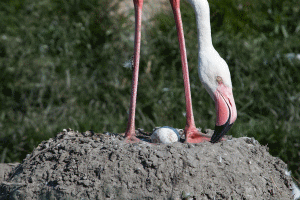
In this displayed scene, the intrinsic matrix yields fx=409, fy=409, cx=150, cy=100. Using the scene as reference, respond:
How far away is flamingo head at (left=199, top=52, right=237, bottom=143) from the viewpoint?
275cm

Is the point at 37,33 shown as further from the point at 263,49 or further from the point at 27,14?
the point at 263,49

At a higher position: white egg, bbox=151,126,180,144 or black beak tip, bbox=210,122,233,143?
black beak tip, bbox=210,122,233,143

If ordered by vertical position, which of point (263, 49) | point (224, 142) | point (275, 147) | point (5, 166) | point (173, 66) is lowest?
point (5, 166)

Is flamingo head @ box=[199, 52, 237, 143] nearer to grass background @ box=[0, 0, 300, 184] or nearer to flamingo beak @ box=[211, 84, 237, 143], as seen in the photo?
flamingo beak @ box=[211, 84, 237, 143]

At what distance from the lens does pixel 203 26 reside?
2.82 m

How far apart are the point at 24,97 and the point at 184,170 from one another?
3.09 metres

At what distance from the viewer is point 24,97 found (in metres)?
5.05

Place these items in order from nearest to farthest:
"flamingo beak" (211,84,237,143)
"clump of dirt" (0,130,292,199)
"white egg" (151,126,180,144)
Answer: "clump of dirt" (0,130,292,199)
"flamingo beak" (211,84,237,143)
"white egg" (151,126,180,144)

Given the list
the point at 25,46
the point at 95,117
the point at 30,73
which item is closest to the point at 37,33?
the point at 25,46

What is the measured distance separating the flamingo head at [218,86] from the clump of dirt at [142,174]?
0.17 meters

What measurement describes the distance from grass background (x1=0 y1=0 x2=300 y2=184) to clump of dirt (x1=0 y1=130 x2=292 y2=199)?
1528 mm

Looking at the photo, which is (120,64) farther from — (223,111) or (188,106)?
(223,111)

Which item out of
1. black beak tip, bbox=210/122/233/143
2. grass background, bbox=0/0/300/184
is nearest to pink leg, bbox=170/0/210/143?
black beak tip, bbox=210/122/233/143

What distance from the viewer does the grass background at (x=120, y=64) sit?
4.67 metres
